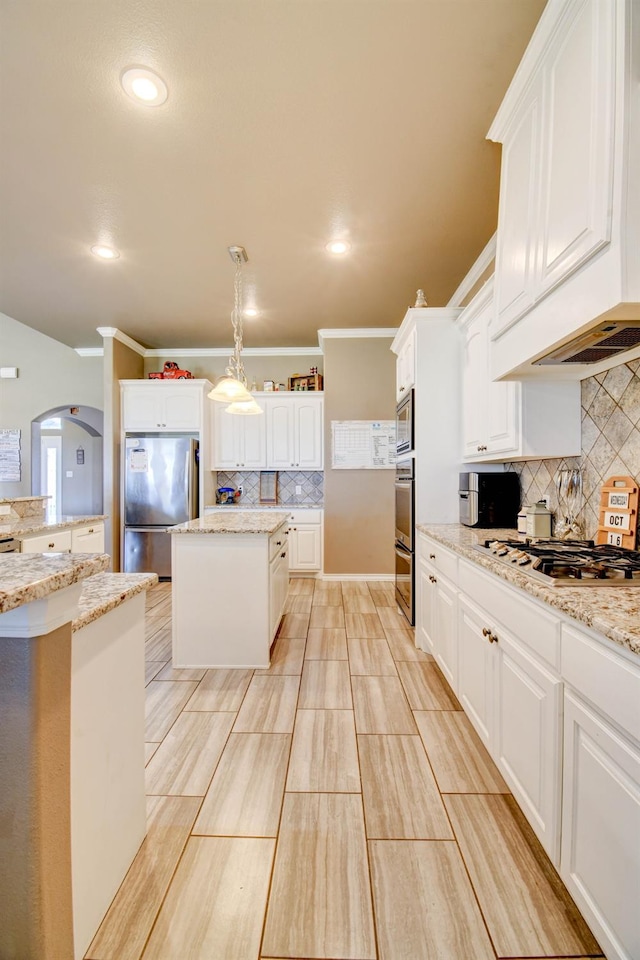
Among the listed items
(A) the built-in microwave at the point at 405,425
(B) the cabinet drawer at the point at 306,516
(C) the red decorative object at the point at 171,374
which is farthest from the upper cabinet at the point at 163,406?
(A) the built-in microwave at the point at 405,425

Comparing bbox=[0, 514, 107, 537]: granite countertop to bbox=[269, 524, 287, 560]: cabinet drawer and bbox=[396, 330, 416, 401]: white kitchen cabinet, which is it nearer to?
bbox=[269, 524, 287, 560]: cabinet drawer

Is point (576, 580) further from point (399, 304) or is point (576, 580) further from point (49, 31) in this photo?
point (399, 304)

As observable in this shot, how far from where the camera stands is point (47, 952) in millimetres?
800

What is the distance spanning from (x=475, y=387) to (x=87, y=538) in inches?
126

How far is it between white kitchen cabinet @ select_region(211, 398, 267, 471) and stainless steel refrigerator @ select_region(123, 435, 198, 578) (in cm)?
44

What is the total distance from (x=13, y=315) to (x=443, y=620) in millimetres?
4984

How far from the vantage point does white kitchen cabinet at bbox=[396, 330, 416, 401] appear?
9.39 ft

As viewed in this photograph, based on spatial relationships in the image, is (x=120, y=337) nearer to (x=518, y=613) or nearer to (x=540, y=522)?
(x=540, y=522)

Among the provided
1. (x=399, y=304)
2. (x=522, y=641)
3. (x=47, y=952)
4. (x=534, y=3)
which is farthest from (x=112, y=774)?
(x=399, y=304)

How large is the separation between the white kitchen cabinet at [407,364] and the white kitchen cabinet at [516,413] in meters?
0.45

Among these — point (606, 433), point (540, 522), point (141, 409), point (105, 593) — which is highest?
point (141, 409)

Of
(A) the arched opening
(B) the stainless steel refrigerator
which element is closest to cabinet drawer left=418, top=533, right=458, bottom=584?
(B) the stainless steel refrigerator

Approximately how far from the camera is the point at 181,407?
4660 millimetres

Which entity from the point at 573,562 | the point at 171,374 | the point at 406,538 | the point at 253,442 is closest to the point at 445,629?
the point at 406,538
